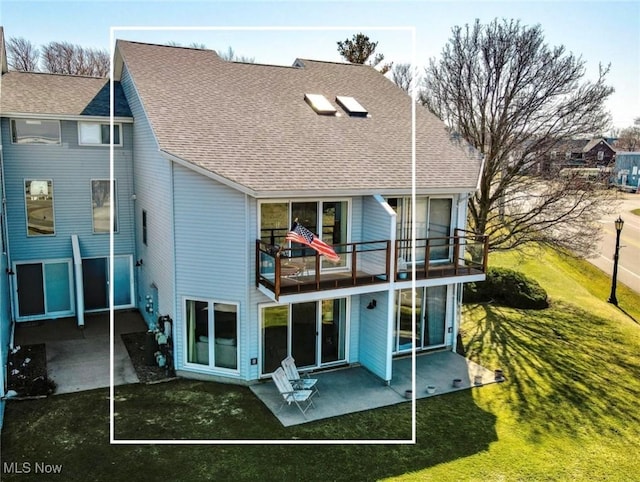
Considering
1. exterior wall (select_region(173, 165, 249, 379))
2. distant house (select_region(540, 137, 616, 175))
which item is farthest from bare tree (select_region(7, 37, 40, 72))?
distant house (select_region(540, 137, 616, 175))

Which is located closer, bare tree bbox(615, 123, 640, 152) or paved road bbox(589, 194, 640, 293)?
paved road bbox(589, 194, 640, 293)

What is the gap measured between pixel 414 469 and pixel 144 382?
6780 millimetres

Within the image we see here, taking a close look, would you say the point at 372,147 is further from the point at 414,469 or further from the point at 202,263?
the point at 414,469

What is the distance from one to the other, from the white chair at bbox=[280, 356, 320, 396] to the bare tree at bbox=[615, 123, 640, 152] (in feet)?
287

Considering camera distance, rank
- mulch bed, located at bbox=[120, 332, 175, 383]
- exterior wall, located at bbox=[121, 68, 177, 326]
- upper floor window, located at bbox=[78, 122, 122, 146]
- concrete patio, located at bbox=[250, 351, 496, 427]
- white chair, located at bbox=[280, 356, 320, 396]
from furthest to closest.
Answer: upper floor window, located at bbox=[78, 122, 122, 146], exterior wall, located at bbox=[121, 68, 177, 326], mulch bed, located at bbox=[120, 332, 175, 383], white chair, located at bbox=[280, 356, 320, 396], concrete patio, located at bbox=[250, 351, 496, 427]

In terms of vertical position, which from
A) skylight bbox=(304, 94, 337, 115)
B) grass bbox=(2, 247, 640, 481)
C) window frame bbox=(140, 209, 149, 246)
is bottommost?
grass bbox=(2, 247, 640, 481)

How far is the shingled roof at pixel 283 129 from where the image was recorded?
12570mm

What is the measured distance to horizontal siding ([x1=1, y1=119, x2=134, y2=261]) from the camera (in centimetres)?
1616

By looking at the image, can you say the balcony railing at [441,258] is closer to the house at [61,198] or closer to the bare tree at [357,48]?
the house at [61,198]

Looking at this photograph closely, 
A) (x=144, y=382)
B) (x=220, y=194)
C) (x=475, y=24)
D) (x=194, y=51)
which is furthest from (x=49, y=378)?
(x=475, y=24)

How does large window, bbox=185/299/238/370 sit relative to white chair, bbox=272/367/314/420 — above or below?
above

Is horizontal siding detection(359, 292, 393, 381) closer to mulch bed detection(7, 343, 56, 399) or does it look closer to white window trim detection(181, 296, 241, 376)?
white window trim detection(181, 296, 241, 376)

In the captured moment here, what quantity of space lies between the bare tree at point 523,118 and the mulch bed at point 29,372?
51.3 feet

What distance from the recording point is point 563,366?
14656 mm
